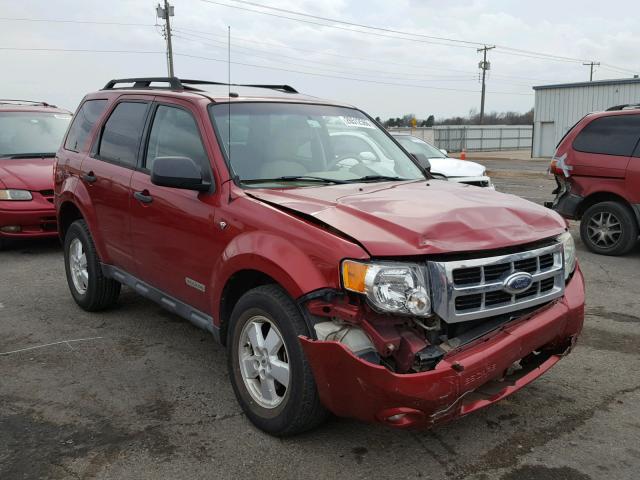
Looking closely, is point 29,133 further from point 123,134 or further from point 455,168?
point 455,168

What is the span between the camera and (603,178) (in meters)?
7.91

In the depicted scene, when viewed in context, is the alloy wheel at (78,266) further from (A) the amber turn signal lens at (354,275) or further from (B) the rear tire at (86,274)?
(A) the amber turn signal lens at (354,275)

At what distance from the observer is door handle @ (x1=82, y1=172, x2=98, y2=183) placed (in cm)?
493

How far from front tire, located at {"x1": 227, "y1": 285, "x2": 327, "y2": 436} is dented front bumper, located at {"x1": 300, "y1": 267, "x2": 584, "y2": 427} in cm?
14

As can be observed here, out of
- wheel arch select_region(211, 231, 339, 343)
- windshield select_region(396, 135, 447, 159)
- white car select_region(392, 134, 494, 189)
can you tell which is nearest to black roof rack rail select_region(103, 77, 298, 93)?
wheel arch select_region(211, 231, 339, 343)

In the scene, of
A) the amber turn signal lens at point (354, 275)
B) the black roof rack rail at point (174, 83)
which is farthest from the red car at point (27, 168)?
the amber turn signal lens at point (354, 275)

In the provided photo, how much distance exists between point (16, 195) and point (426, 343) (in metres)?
6.92

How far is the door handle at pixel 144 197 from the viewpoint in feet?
13.7

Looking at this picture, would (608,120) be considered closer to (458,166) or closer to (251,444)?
(458,166)

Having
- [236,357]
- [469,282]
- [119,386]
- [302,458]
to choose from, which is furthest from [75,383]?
[469,282]

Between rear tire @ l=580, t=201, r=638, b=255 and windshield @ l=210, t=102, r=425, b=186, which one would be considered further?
rear tire @ l=580, t=201, r=638, b=255

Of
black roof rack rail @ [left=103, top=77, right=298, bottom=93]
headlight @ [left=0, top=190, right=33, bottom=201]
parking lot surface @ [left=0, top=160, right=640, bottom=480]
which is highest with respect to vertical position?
black roof rack rail @ [left=103, top=77, right=298, bottom=93]

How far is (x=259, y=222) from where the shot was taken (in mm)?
3232

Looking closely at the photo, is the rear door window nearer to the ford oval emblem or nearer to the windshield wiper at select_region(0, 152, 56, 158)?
the ford oval emblem
